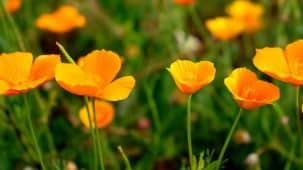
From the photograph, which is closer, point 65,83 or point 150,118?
point 65,83

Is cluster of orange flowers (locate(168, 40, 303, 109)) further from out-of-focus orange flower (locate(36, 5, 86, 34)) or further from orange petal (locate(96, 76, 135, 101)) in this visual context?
out-of-focus orange flower (locate(36, 5, 86, 34))

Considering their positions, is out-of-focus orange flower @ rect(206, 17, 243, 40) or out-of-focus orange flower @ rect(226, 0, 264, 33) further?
out-of-focus orange flower @ rect(226, 0, 264, 33)

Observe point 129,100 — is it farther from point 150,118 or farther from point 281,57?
point 281,57

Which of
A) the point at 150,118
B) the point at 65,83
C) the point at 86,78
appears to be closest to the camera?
the point at 65,83

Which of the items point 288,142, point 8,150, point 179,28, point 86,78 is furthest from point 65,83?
point 179,28

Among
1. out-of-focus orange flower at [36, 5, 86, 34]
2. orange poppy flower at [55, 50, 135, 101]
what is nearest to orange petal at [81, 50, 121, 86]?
orange poppy flower at [55, 50, 135, 101]

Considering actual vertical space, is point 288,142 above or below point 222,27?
below
